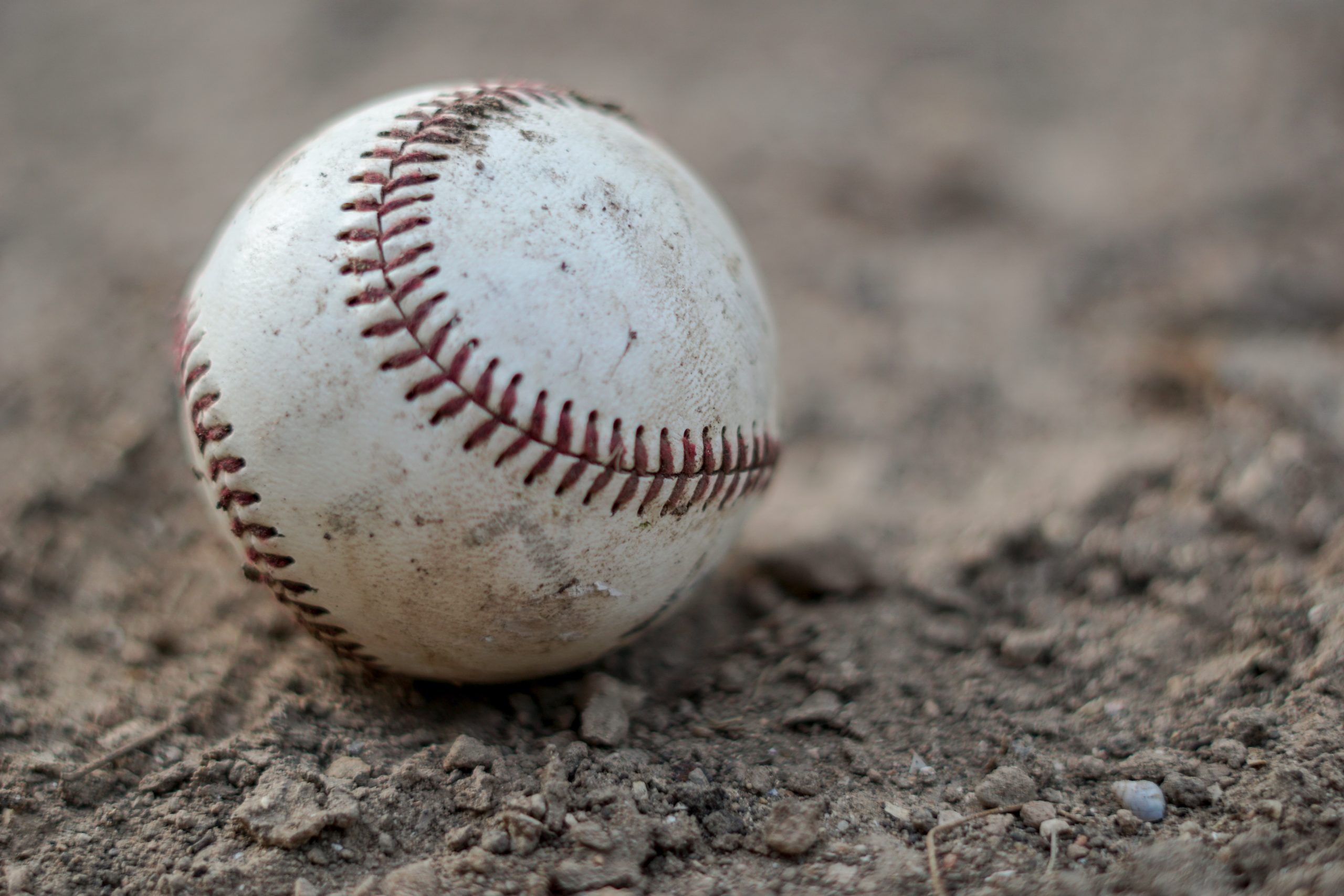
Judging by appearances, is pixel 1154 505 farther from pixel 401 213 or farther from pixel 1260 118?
pixel 1260 118

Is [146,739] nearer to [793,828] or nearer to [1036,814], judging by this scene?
[793,828]

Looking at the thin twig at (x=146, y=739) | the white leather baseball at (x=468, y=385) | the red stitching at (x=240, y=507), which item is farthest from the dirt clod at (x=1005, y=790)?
the thin twig at (x=146, y=739)

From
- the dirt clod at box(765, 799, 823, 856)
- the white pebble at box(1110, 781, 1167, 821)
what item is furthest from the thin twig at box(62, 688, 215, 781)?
the white pebble at box(1110, 781, 1167, 821)

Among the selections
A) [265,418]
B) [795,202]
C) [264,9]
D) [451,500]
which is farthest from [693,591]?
[264,9]

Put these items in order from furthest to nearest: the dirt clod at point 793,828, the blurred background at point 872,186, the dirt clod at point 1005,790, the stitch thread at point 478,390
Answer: the blurred background at point 872,186 < the dirt clod at point 1005,790 < the dirt clod at point 793,828 < the stitch thread at point 478,390

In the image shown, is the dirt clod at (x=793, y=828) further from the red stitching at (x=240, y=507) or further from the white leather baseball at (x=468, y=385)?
the red stitching at (x=240, y=507)

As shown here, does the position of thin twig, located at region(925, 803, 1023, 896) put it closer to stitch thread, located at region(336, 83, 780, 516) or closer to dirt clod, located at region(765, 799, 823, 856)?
dirt clod, located at region(765, 799, 823, 856)

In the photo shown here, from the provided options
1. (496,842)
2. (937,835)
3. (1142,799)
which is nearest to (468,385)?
(496,842)
